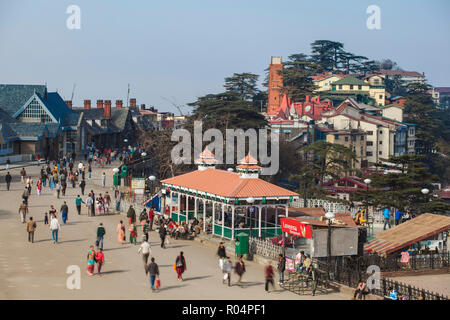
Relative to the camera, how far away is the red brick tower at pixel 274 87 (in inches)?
5084

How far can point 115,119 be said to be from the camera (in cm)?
9219

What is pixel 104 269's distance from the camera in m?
24.7

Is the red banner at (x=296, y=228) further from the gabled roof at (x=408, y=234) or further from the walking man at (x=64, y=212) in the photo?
the walking man at (x=64, y=212)

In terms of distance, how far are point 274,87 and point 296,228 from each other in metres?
106

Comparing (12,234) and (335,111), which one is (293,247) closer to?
(12,234)

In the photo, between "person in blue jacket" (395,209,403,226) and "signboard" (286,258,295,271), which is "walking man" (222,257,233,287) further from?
"person in blue jacket" (395,209,403,226)

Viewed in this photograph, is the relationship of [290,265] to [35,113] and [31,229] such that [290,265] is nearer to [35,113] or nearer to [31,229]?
[31,229]

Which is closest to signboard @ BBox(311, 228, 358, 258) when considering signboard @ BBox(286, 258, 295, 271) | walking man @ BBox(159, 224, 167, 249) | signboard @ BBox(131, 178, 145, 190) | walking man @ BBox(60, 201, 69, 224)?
signboard @ BBox(286, 258, 295, 271)

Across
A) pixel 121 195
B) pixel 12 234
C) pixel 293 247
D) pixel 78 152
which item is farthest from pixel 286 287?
pixel 78 152

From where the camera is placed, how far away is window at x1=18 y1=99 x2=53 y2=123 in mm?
72250

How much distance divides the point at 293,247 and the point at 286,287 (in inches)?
187

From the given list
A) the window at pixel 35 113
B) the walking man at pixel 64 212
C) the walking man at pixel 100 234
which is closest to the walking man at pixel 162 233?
the walking man at pixel 100 234

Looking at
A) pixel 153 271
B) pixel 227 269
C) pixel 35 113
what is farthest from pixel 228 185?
pixel 35 113

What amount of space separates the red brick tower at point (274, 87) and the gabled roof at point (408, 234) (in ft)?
317
